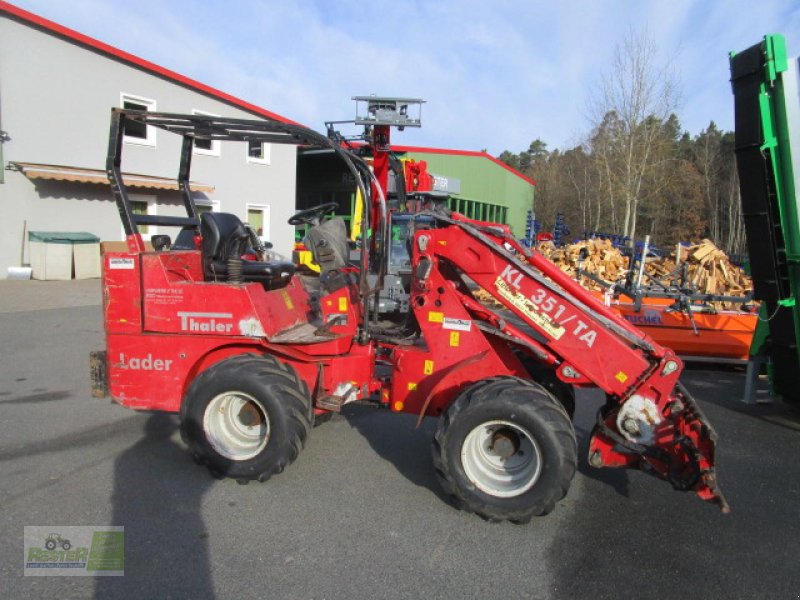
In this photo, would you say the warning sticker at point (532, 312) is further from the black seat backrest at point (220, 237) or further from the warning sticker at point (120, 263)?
the warning sticker at point (120, 263)

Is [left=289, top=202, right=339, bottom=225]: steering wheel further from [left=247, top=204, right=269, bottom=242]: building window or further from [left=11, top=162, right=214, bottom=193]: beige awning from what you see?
[left=247, top=204, right=269, bottom=242]: building window

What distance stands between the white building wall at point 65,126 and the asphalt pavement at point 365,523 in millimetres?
10834

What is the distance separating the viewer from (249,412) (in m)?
4.02

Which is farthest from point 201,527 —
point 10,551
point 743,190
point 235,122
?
point 743,190

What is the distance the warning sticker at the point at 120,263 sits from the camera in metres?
4.05

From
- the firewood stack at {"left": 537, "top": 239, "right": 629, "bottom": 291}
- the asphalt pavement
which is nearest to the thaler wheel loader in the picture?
the asphalt pavement

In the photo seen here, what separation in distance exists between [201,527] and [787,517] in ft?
12.7

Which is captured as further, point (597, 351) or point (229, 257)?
point (229, 257)

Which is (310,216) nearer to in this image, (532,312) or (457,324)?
(457,324)

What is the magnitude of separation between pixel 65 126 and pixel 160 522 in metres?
14.2

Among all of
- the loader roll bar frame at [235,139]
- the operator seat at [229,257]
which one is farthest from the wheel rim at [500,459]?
the operator seat at [229,257]

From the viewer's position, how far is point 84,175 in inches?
554

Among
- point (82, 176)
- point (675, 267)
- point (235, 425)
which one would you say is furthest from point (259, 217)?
point (235, 425)

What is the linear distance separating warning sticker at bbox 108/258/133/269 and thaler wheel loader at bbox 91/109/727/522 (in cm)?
1
